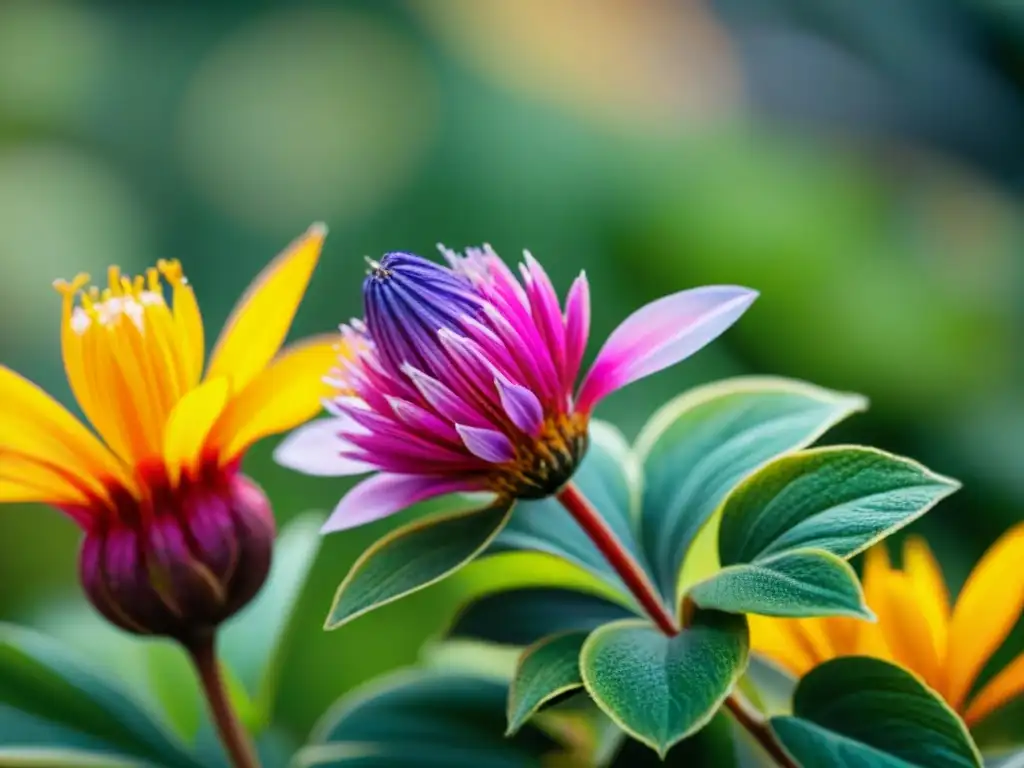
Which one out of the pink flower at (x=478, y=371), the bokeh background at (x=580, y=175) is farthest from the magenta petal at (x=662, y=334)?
the bokeh background at (x=580, y=175)

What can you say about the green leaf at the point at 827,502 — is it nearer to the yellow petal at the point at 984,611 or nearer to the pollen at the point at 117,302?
the yellow petal at the point at 984,611

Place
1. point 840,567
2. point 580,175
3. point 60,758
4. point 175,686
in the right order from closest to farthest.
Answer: point 840,567, point 60,758, point 175,686, point 580,175

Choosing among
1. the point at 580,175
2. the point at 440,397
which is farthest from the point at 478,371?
the point at 580,175

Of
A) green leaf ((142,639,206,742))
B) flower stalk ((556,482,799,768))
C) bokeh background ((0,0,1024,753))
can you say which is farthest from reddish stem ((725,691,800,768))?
bokeh background ((0,0,1024,753))

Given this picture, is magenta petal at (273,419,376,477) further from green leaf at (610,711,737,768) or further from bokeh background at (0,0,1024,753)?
bokeh background at (0,0,1024,753)

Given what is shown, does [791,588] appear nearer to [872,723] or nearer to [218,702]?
[872,723]

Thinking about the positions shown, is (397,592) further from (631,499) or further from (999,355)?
(999,355)
